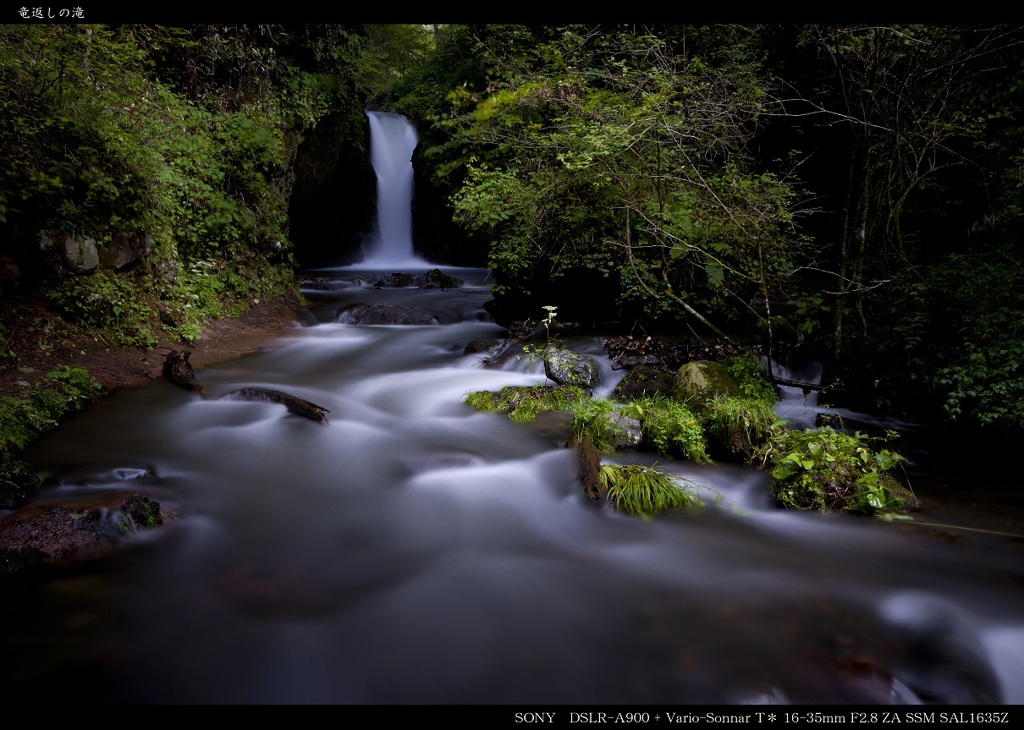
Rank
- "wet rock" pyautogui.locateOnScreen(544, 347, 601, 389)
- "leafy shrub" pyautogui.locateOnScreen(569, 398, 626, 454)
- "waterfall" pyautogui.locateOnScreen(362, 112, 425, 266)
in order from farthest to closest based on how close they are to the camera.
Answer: "waterfall" pyautogui.locateOnScreen(362, 112, 425, 266) < "wet rock" pyautogui.locateOnScreen(544, 347, 601, 389) < "leafy shrub" pyautogui.locateOnScreen(569, 398, 626, 454)

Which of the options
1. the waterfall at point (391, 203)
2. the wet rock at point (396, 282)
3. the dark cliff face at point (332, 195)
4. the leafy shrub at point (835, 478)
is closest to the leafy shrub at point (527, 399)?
the leafy shrub at point (835, 478)

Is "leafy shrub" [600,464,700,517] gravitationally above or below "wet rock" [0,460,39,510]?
below

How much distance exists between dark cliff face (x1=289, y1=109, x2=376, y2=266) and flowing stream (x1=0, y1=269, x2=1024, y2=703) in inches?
471

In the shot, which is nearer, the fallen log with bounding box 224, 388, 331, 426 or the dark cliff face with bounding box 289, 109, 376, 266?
the fallen log with bounding box 224, 388, 331, 426

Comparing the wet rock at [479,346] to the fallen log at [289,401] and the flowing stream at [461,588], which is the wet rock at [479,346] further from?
the flowing stream at [461,588]

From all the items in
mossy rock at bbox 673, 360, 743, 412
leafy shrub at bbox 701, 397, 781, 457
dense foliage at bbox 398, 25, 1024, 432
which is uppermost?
dense foliage at bbox 398, 25, 1024, 432

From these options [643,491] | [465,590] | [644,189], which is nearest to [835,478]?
[643,491]

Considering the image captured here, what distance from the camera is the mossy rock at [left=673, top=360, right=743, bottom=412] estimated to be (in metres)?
5.95

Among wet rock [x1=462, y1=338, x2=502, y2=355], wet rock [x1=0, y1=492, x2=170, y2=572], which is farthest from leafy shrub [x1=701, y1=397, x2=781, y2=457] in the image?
wet rock [x1=0, y1=492, x2=170, y2=572]

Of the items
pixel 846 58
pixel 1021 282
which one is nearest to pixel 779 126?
pixel 846 58

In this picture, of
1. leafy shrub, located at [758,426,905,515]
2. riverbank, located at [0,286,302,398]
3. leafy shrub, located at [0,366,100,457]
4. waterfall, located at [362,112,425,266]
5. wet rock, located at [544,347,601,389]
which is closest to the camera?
leafy shrub, located at [758,426,905,515]

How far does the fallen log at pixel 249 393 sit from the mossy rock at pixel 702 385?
4088 mm

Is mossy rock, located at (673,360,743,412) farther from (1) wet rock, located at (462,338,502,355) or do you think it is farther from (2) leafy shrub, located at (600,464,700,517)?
(1) wet rock, located at (462,338,502,355)

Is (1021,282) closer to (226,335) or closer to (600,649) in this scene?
(600,649)
